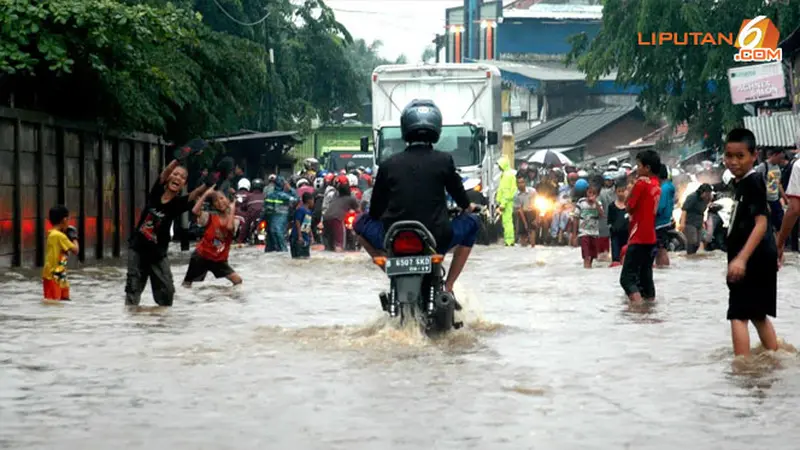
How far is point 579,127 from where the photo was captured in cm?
6838

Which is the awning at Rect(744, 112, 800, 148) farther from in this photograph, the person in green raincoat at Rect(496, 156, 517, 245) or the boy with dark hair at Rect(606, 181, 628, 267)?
the boy with dark hair at Rect(606, 181, 628, 267)

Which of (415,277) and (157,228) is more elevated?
(157,228)

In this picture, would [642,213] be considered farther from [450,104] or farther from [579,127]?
[579,127]

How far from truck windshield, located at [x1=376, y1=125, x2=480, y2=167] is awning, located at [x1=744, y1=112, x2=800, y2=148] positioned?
239 inches

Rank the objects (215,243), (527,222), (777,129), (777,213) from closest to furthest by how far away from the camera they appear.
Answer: (215,243) → (777,213) → (777,129) → (527,222)

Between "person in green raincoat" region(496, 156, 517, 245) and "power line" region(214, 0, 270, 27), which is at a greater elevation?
"power line" region(214, 0, 270, 27)

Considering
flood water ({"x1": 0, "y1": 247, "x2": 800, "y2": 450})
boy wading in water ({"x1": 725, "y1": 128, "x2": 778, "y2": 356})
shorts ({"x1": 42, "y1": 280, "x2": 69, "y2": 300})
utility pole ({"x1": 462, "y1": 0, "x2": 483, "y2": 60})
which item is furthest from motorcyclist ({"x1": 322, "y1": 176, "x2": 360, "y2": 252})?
utility pole ({"x1": 462, "y1": 0, "x2": 483, "y2": 60})

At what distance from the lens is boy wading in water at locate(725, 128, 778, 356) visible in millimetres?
10281

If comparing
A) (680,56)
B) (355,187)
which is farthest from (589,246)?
(680,56)

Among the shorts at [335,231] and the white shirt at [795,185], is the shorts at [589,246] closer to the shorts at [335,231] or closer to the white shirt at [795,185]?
the shorts at [335,231]

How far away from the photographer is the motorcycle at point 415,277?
1130 centimetres

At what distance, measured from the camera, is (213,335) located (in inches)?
500

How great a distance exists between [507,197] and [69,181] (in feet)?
38.7

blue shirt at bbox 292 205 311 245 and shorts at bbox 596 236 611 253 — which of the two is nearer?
shorts at bbox 596 236 611 253
